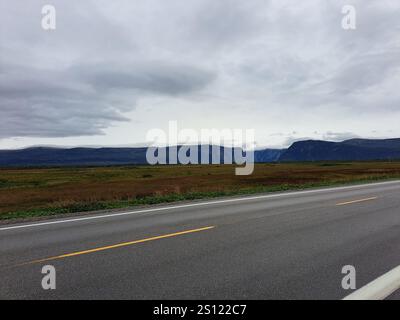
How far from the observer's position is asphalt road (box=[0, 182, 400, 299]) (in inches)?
191

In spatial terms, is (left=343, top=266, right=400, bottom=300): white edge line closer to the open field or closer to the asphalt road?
the asphalt road

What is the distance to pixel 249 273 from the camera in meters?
5.45

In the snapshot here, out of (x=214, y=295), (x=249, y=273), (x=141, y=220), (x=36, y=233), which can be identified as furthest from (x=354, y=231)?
(x=36, y=233)

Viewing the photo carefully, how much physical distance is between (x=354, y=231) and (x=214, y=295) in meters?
5.18

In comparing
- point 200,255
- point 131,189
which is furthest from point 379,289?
point 131,189

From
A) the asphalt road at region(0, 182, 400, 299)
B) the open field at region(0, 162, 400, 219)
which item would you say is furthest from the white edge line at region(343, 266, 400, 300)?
the open field at region(0, 162, 400, 219)

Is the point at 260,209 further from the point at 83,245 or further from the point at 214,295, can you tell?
the point at 214,295

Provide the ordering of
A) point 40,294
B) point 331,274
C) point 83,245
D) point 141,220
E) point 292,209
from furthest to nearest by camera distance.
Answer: point 292,209 → point 141,220 → point 83,245 → point 331,274 → point 40,294

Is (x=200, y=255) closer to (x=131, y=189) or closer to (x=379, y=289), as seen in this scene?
(x=379, y=289)

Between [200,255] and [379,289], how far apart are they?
2968 mm

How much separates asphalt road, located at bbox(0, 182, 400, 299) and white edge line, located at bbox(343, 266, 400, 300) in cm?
15

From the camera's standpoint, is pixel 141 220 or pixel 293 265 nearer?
pixel 293 265

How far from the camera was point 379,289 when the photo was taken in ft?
15.8

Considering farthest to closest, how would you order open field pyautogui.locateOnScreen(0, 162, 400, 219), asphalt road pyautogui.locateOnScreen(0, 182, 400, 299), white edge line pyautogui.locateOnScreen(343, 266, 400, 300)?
1. open field pyautogui.locateOnScreen(0, 162, 400, 219)
2. asphalt road pyautogui.locateOnScreen(0, 182, 400, 299)
3. white edge line pyautogui.locateOnScreen(343, 266, 400, 300)
